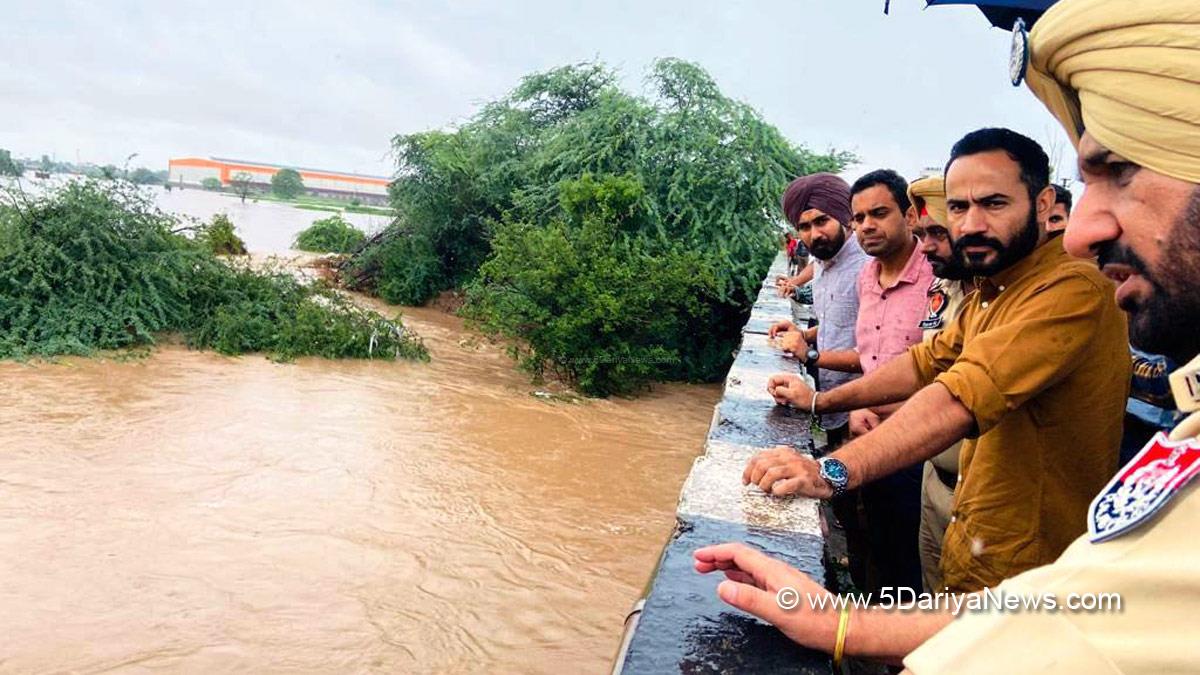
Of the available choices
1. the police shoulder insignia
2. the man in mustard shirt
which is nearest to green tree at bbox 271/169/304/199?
the man in mustard shirt

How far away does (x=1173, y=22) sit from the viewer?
926mm

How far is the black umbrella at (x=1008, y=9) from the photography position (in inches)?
104

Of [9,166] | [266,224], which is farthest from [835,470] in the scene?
[266,224]

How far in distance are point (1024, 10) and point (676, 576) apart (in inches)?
105

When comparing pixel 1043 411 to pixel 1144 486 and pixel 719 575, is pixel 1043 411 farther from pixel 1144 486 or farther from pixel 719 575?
pixel 1144 486

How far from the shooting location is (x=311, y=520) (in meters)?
5.55

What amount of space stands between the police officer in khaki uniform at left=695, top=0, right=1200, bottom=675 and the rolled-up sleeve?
543 mm

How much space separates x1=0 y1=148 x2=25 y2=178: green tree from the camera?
1066 centimetres

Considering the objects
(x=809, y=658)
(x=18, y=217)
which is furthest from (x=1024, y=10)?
(x=18, y=217)

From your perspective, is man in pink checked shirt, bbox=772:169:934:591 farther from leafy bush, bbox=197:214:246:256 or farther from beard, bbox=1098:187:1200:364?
leafy bush, bbox=197:214:246:256

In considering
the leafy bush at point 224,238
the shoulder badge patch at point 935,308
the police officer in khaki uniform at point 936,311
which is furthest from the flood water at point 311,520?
the leafy bush at point 224,238

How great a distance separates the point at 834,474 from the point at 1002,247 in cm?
76

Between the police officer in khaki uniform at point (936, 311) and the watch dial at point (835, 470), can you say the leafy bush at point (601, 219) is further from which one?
the watch dial at point (835, 470)

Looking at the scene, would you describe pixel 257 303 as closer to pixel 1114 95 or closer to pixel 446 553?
pixel 446 553
